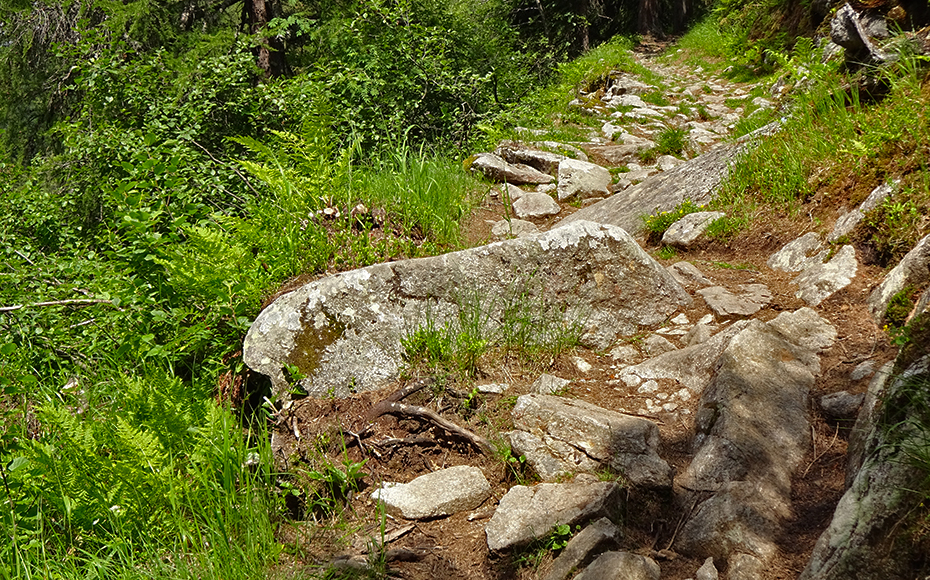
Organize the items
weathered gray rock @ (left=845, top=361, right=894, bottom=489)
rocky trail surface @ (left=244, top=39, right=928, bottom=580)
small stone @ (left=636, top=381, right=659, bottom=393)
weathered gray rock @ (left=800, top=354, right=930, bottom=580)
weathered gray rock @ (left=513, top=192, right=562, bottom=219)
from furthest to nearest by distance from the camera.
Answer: weathered gray rock @ (left=513, top=192, right=562, bottom=219) < small stone @ (left=636, top=381, right=659, bottom=393) < rocky trail surface @ (left=244, top=39, right=928, bottom=580) < weathered gray rock @ (left=845, top=361, right=894, bottom=489) < weathered gray rock @ (left=800, top=354, right=930, bottom=580)

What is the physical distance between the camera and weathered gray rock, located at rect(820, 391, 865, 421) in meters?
2.88

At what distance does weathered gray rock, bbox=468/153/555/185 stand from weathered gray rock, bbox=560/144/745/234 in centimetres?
114

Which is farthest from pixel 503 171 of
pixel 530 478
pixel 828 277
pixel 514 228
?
pixel 530 478

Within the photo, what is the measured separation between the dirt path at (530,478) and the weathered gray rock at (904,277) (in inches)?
3.5

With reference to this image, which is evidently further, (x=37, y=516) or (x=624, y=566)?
(x=37, y=516)

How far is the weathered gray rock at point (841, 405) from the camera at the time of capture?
2.88 meters

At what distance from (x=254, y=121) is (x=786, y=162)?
19.7 ft

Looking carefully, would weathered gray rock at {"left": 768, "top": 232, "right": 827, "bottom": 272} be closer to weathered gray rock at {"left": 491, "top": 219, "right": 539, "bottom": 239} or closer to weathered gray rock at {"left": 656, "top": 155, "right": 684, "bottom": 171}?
weathered gray rock at {"left": 491, "top": 219, "right": 539, "bottom": 239}

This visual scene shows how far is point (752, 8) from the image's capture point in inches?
617

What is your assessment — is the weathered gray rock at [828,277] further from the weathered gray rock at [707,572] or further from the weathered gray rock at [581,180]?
the weathered gray rock at [581,180]

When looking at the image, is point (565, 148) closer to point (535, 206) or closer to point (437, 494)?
point (535, 206)

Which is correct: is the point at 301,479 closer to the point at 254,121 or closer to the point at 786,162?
the point at 786,162

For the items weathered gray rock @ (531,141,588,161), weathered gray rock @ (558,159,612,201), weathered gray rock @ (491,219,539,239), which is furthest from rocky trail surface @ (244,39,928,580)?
weathered gray rock @ (531,141,588,161)

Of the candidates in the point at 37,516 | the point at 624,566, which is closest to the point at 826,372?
the point at 624,566
